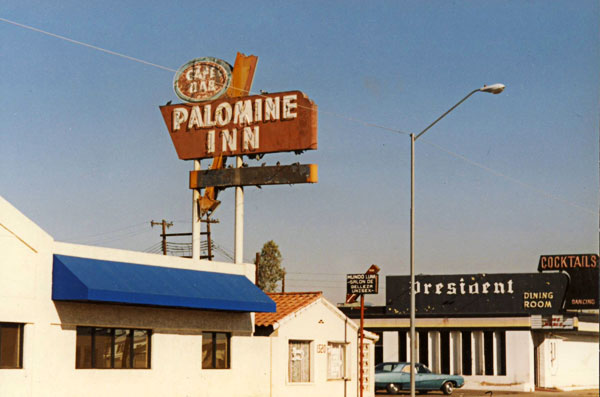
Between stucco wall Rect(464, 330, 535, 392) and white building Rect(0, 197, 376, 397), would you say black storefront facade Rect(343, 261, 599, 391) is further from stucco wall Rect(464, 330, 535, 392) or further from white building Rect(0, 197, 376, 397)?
white building Rect(0, 197, 376, 397)

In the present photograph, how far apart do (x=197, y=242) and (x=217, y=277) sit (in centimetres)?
330

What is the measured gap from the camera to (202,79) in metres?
35.7

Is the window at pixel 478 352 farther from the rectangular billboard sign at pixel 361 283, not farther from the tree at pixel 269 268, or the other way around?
the tree at pixel 269 268

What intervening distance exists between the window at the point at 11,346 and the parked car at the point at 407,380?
86.8 ft

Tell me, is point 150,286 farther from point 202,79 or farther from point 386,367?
point 386,367

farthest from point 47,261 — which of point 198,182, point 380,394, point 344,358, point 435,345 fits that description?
point 435,345

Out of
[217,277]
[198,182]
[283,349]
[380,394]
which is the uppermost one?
[198,182]

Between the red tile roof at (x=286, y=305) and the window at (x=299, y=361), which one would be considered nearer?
the red tile roof at (x=286, y=305)

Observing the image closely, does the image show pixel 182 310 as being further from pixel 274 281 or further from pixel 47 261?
pixel 274 281

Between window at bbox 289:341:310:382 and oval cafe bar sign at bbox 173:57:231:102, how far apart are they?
34.0 ft

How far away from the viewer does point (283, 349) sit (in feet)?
111

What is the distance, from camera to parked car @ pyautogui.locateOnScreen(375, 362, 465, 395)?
4650cm

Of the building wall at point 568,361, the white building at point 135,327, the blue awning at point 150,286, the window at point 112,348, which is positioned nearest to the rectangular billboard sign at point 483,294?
the building wall at point 568,361

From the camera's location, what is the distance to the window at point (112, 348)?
26.3 meters
